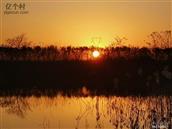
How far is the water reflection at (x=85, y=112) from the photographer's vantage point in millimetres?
→ 4258

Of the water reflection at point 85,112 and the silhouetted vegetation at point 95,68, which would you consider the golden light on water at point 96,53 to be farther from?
the water reflection at point 85,112

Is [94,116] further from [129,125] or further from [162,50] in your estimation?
[162,50]

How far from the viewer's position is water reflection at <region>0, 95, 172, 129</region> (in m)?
4.26

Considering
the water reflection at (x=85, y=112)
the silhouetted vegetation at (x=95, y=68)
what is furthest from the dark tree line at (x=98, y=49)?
the water reflection at (x=85, y=112)

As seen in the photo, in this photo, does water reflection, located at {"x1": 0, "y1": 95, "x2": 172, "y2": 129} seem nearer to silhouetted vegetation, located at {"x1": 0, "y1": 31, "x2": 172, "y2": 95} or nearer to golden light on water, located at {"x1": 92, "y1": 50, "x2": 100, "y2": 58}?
silhouetted vegetation, located at {"x1": 0, "y1": 31, "x2": 172, "y2": 95}

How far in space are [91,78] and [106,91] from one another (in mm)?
150

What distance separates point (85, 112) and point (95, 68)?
0.39 metres

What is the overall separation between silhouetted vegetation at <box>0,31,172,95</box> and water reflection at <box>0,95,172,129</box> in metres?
0.10

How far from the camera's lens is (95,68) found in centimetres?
459

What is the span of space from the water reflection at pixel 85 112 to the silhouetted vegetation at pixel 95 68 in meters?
0.10

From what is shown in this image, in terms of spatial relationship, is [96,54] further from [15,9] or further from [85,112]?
[15,9]

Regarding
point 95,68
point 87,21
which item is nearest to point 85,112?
point 95,68

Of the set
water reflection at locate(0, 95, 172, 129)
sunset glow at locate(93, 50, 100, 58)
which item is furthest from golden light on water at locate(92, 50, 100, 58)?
water reflection at locate(0, 95, 172, 129)

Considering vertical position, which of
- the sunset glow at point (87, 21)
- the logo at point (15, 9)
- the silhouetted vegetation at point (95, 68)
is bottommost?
the silhouetted vegetation at point (95, 68)
